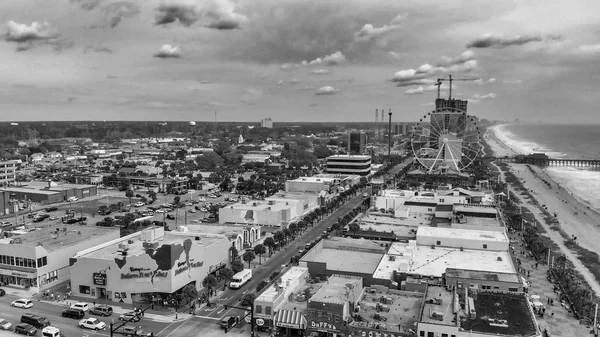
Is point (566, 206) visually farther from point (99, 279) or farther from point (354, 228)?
point (99, 279)

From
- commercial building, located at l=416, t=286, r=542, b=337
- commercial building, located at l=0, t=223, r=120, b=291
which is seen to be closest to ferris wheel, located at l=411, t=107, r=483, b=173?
commercial building, located at l=416, t=286, r=542, b=337

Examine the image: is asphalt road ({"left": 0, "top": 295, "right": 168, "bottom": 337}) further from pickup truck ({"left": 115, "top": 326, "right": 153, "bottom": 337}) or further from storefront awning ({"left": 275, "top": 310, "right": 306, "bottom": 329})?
storefront awning ({"left": 275, "top": 310, "right": 306, "bottom": 329})

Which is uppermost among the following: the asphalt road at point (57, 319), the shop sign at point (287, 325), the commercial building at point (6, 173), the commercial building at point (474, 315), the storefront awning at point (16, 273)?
the commercial building at point (6, 173)

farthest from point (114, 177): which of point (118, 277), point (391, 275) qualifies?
point (391, 275)

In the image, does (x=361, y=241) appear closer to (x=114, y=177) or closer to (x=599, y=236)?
(x=599, y=236)

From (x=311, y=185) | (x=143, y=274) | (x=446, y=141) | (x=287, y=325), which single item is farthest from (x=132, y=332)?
(x=446, y=141)

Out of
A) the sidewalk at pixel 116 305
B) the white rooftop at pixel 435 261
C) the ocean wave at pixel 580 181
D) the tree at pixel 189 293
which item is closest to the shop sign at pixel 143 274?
the tree at pixel 189 293

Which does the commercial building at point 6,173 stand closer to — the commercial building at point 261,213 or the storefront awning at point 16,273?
the commercial building at point 261,213
